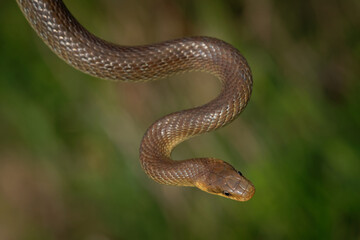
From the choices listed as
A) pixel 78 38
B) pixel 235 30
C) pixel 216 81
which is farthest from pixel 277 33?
pixel 78 38

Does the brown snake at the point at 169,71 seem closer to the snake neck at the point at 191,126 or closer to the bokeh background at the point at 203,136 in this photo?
the snake neck at the point at 191,126

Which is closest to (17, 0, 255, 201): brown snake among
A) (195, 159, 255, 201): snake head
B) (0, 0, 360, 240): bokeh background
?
(195, 159, 255, 201): snake head

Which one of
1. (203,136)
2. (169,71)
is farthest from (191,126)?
(203,136)

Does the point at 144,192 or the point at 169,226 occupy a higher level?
the point at 144,192

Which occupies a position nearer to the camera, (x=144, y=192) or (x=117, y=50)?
(x=117, y=50)

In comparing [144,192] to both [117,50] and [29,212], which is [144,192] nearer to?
[29,212]
